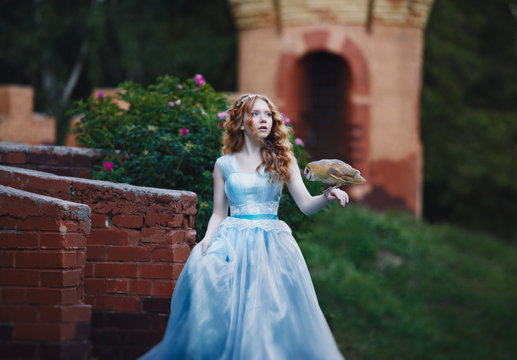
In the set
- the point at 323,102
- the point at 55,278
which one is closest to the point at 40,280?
the point at 55,278

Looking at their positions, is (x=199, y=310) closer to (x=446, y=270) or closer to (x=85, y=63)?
(x=446, y=270)

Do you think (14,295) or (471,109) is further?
(471,109)

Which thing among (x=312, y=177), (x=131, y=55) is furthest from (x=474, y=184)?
(x=312, y=177)

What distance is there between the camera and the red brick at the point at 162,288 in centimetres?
408

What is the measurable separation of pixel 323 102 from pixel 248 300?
10178 millimetres

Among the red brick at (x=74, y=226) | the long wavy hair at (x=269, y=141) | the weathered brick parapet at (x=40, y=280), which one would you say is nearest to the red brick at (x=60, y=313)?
the weathered brick parapet at (x=40, y=280)

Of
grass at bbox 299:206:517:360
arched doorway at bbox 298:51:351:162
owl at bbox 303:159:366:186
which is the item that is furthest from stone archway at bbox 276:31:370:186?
owl at bbox 303:159:366:186

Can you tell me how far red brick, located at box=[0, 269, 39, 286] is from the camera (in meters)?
3.55

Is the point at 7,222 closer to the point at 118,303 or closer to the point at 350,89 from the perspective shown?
the point at 118,303

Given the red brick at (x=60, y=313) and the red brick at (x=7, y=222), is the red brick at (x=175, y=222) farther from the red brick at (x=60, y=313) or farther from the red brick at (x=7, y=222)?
the red brick at (x=7, y=222)

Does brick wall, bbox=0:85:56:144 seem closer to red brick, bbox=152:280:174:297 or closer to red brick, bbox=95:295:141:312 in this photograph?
red brick, bbox=95:295:141:312

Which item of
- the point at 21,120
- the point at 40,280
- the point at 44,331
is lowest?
the point at 44,331

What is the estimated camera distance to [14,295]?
3580 mm

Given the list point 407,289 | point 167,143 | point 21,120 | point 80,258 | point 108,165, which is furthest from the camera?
point 21,120
